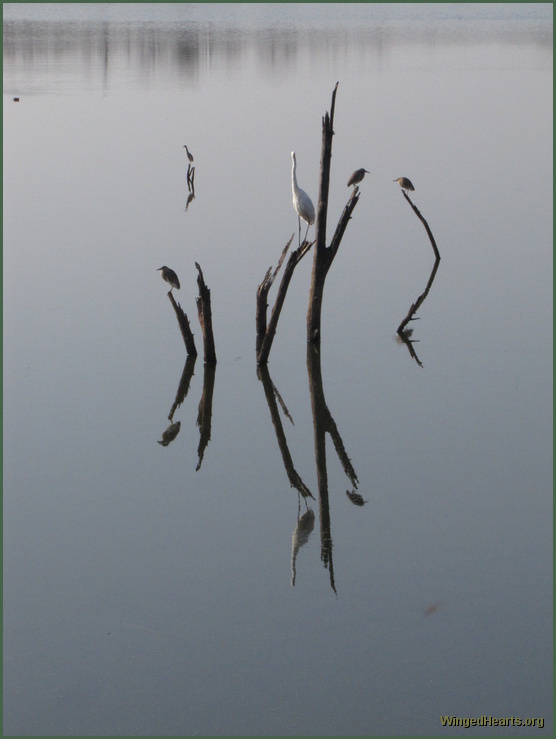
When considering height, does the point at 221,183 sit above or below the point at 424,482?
above

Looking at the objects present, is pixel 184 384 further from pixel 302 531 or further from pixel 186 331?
pixel 302 531

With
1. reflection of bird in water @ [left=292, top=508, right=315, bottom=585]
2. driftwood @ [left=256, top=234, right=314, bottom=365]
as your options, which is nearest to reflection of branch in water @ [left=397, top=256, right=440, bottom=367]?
driftwood @ [left=256, top=234, right=314, bottom=365]

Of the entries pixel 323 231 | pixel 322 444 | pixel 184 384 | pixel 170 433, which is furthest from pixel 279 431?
pixel 323 231

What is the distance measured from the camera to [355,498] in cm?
623

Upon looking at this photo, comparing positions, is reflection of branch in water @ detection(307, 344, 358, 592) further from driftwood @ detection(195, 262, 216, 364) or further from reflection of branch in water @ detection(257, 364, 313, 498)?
driftwood @ detection(195, 262, 216, 364)

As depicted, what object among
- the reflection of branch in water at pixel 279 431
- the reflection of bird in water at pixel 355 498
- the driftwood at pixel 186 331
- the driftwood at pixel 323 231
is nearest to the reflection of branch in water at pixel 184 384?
the driftwood at pixel 186 331

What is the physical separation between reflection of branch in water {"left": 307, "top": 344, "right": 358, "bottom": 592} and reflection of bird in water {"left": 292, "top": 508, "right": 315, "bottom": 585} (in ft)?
0.21

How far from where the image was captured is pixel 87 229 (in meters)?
12.6

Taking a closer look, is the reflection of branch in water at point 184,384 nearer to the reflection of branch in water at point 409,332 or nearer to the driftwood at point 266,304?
the driftwood at point 266,304

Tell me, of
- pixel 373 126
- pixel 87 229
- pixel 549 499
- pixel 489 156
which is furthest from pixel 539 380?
pixel 373 126

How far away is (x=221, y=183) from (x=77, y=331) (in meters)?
6.66

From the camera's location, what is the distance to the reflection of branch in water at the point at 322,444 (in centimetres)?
575

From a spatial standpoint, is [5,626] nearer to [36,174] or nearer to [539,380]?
[539,380]

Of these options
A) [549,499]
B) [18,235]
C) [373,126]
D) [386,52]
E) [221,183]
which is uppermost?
[386,52]
